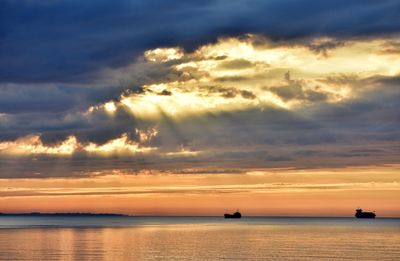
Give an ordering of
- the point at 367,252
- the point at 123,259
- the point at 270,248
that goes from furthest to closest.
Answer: the point at 270,248 → the point at 367,252 → the point at 123,259

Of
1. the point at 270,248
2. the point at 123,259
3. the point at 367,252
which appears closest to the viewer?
the point at 123,259

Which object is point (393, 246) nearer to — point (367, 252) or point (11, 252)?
point (367, 252)

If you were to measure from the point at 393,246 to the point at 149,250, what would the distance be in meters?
71.2

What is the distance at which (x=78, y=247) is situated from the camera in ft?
653

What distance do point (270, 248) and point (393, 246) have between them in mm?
37639

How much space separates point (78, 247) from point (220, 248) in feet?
136

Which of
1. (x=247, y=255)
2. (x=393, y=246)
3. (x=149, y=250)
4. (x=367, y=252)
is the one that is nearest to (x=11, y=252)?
(x=149, y=250)

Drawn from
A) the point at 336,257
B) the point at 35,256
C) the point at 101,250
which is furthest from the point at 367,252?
the point at 35,256

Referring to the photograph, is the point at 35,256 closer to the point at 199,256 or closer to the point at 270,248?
the point at 199,256

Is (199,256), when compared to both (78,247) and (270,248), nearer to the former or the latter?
(270,248)

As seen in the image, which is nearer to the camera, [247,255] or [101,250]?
[247,255]

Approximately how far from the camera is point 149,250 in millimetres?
182750

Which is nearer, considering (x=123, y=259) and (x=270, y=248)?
(x=123, y=259)

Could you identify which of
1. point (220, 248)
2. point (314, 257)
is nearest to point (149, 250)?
point (220, 248)
